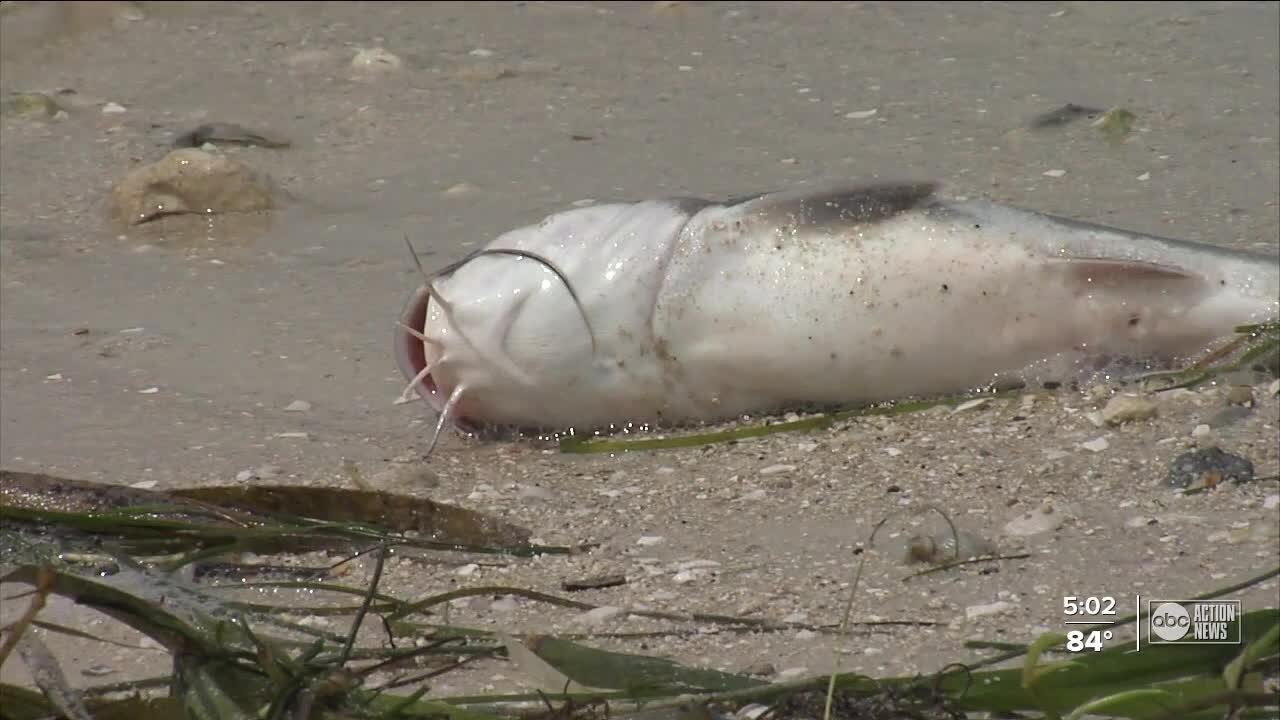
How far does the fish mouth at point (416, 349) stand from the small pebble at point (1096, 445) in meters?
1.24

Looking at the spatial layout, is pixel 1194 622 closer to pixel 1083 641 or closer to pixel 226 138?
pixel 1083 641

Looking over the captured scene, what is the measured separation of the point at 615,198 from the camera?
4.84 metres

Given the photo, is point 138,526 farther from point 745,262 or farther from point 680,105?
point 680,105

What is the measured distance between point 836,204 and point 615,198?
1530 millimetres

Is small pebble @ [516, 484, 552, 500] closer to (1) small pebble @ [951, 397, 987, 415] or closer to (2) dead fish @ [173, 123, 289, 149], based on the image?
(1) small pebble @ [951, 397, 987, 415]

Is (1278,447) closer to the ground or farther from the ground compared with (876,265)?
closer to the ground

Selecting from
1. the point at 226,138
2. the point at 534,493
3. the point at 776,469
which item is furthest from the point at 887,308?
the point at 226,138

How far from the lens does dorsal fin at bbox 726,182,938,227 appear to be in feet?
11.1

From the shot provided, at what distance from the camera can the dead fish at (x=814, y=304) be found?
130 inches

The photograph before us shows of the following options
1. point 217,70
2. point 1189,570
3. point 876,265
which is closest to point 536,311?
point 876,265

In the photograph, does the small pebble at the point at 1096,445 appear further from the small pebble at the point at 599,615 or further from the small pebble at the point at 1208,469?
the small pebble at the point at 599,615

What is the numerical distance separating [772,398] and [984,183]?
5.31 feet

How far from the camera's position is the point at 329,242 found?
468 cm

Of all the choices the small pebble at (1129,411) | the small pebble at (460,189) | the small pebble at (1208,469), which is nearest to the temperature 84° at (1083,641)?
the small pebble at (1208,469)
